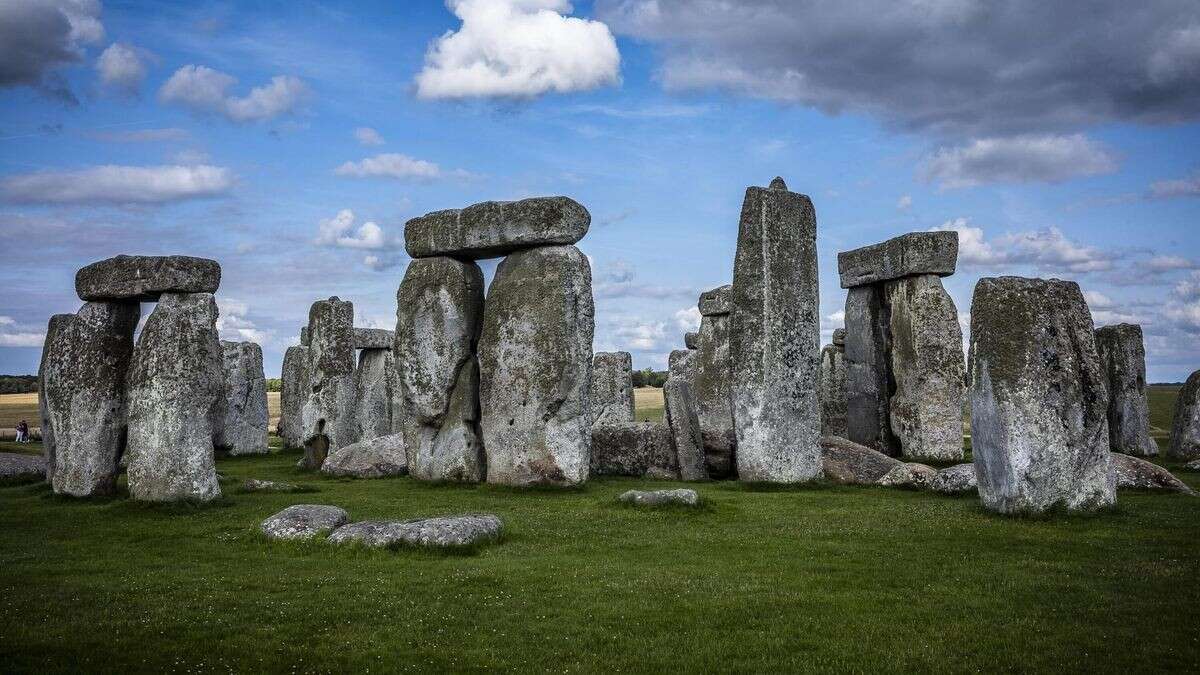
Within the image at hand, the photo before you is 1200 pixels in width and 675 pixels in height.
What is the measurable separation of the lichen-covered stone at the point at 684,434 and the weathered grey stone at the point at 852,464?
7.47ft

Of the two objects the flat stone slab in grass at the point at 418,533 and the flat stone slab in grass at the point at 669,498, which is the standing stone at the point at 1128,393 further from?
the flat stone slab in grass at the point at 418,533

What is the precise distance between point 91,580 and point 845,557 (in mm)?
7731

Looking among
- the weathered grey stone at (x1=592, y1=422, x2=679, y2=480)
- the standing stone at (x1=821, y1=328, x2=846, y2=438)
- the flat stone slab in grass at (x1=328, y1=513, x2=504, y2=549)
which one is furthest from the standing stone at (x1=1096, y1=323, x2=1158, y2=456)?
the flat stone slab in grass at (x1=328, y1=513, x2=504, y2=549)

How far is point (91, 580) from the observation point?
10.3 metres

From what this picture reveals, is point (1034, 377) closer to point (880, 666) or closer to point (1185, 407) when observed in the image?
point (880, 666)

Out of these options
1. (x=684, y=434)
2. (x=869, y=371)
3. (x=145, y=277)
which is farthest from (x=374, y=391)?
(x=145, y=277)

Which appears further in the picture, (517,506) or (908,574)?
(517,506)

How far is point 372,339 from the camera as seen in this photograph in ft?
93.7

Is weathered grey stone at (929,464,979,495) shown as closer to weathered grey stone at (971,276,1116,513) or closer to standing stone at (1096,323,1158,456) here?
weathered grey stone at (971,276,1116,513)

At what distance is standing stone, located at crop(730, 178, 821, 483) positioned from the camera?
1738 centimetres

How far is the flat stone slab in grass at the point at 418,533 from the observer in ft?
37.6

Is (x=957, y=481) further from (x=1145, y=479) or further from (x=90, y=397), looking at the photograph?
(x=90, y=397)

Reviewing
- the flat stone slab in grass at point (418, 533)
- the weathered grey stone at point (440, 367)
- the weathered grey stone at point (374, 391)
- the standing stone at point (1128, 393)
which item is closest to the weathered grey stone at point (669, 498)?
the flat stone slab in grass at point (418, 533)

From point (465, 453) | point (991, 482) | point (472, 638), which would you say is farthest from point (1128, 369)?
point (472, 638)
